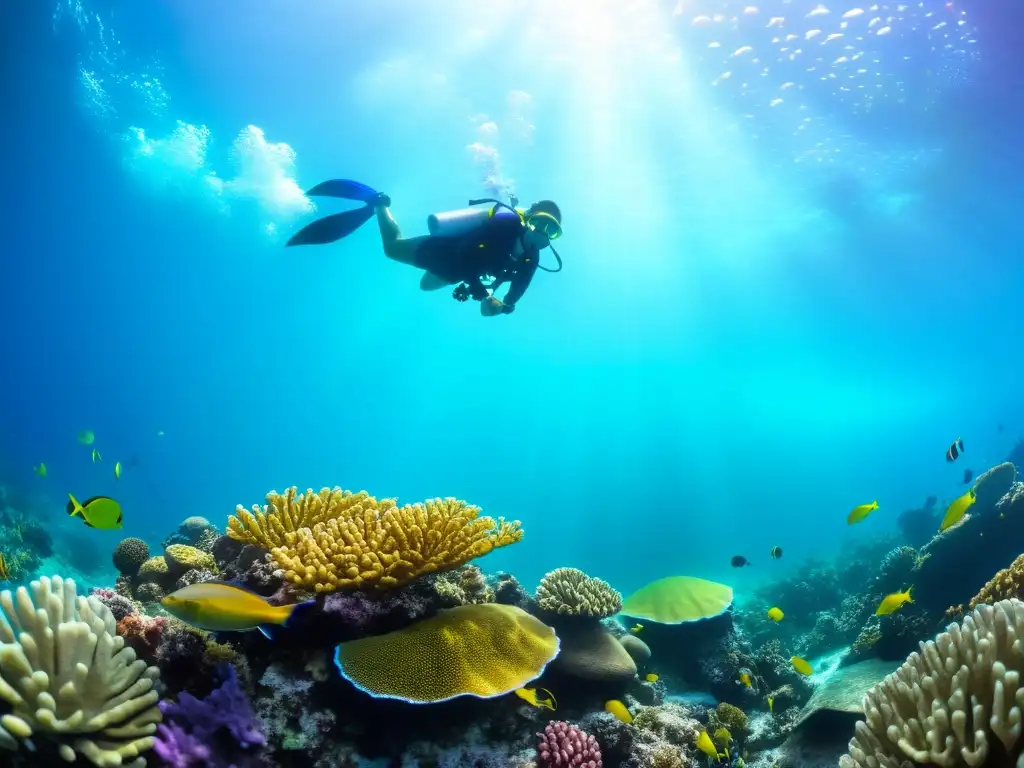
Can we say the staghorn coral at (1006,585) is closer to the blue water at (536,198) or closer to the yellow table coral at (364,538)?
the yellow table coral at (364,538)

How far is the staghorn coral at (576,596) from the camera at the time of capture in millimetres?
5688

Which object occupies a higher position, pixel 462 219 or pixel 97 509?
pixel 462 219

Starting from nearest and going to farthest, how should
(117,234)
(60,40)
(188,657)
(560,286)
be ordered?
(188,657)
(60,40)
(117,234)
(560,286)

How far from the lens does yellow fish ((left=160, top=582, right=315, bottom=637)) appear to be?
8.64 ft

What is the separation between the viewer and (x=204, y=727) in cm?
272

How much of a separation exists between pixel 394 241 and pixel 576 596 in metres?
5.75

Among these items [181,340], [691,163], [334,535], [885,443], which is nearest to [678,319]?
[691,163]

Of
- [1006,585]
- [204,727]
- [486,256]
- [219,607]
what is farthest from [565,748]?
[486,256]

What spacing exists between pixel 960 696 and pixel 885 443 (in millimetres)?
A: 177356

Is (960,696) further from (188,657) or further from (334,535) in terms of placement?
(188,657)

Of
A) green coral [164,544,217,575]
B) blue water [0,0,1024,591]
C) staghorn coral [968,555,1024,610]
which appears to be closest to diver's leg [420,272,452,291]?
green coral [164,544,217,575]

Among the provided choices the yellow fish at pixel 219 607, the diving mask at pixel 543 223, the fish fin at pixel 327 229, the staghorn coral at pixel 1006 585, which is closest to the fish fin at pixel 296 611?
the yellow fish at pixel 219 607

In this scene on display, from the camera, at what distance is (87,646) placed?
259 cm

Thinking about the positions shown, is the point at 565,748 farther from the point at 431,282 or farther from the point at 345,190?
the point at 345,190
